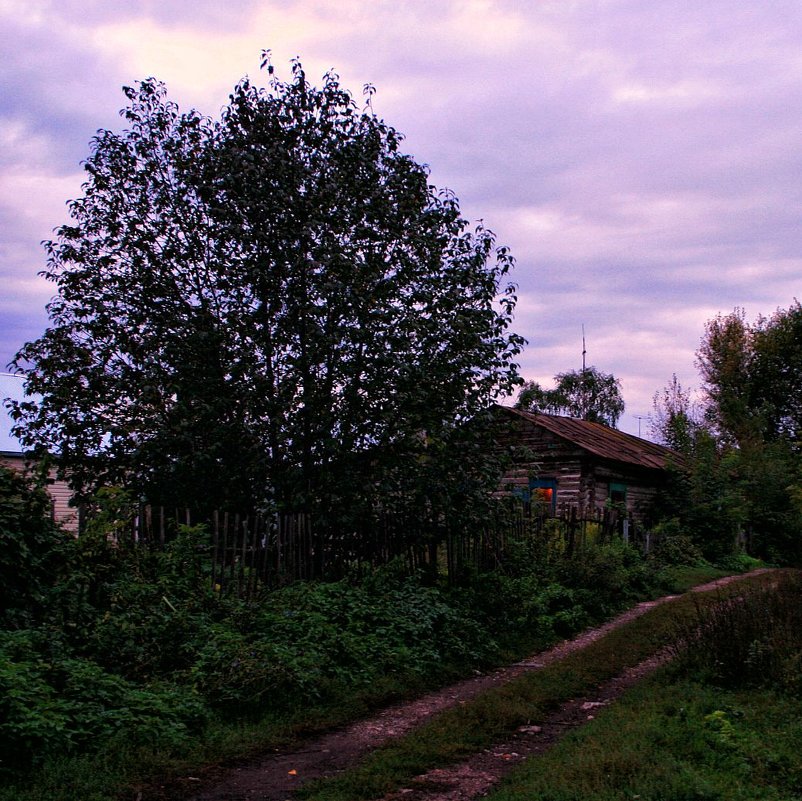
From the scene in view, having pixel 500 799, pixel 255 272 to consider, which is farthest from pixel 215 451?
pixel 500 799

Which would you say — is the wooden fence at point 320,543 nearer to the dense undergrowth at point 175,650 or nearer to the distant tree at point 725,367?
the dense undergrowth at point 175,650

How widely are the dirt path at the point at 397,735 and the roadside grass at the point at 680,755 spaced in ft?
1.01

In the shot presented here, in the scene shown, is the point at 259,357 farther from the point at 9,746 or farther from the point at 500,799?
the point at 500,799

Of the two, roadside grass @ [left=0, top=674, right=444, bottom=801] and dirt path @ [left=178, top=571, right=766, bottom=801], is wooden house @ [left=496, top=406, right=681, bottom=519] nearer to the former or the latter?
dirt path @ [left=178, top=571, right=766, bottom=801]

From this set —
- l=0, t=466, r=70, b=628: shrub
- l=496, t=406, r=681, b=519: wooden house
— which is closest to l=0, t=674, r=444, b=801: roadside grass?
l=0, t=466, r=70, b=628: shrub

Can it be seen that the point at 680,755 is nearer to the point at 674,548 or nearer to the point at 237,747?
the point at 237,747

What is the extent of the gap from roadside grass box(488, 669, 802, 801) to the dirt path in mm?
307

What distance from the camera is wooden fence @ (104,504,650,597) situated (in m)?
9.83

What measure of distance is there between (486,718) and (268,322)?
6.59m

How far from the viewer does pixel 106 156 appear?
12.4 meters

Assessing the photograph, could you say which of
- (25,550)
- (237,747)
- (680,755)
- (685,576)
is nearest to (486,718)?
(680,755)

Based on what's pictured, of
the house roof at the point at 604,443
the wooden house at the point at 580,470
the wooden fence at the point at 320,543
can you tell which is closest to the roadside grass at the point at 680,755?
the wooden fence at the point at 320,543

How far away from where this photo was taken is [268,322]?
11.7 metres

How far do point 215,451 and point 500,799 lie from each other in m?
7.44
